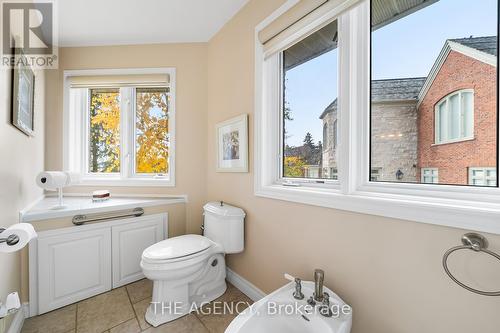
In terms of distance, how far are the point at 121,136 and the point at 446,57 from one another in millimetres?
2734

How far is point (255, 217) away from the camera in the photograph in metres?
1.73

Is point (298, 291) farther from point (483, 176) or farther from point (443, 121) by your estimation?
point (443, 121)

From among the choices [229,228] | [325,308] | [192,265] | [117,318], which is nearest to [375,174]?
[325,308]

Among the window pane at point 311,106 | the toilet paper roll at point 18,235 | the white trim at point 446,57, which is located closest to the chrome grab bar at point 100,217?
the toilet paper roll at point 18,235

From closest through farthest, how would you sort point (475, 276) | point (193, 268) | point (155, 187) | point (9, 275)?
point (475, 276) → point (9, 275) → point (193, 268) → point (155, 187)

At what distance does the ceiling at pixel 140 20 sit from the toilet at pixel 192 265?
5.52ft

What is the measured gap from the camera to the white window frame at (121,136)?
7.55 feet

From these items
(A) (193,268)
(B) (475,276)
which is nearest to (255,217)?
(A) (193,268)

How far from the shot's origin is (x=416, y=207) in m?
0.86

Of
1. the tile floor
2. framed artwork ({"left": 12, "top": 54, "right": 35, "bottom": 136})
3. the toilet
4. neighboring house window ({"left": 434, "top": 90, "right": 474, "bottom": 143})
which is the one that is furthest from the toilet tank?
framed artwork ({"left": 12, "top": 54, "right": 35, "bottom": 136})

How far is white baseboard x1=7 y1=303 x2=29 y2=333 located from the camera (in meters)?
1.35

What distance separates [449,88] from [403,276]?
2.67 feet

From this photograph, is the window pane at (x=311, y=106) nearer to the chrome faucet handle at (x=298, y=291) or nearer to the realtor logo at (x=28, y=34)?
the chrome faucet handle at (x=298, y=291)

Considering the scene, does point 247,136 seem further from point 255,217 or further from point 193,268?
point 193,268
